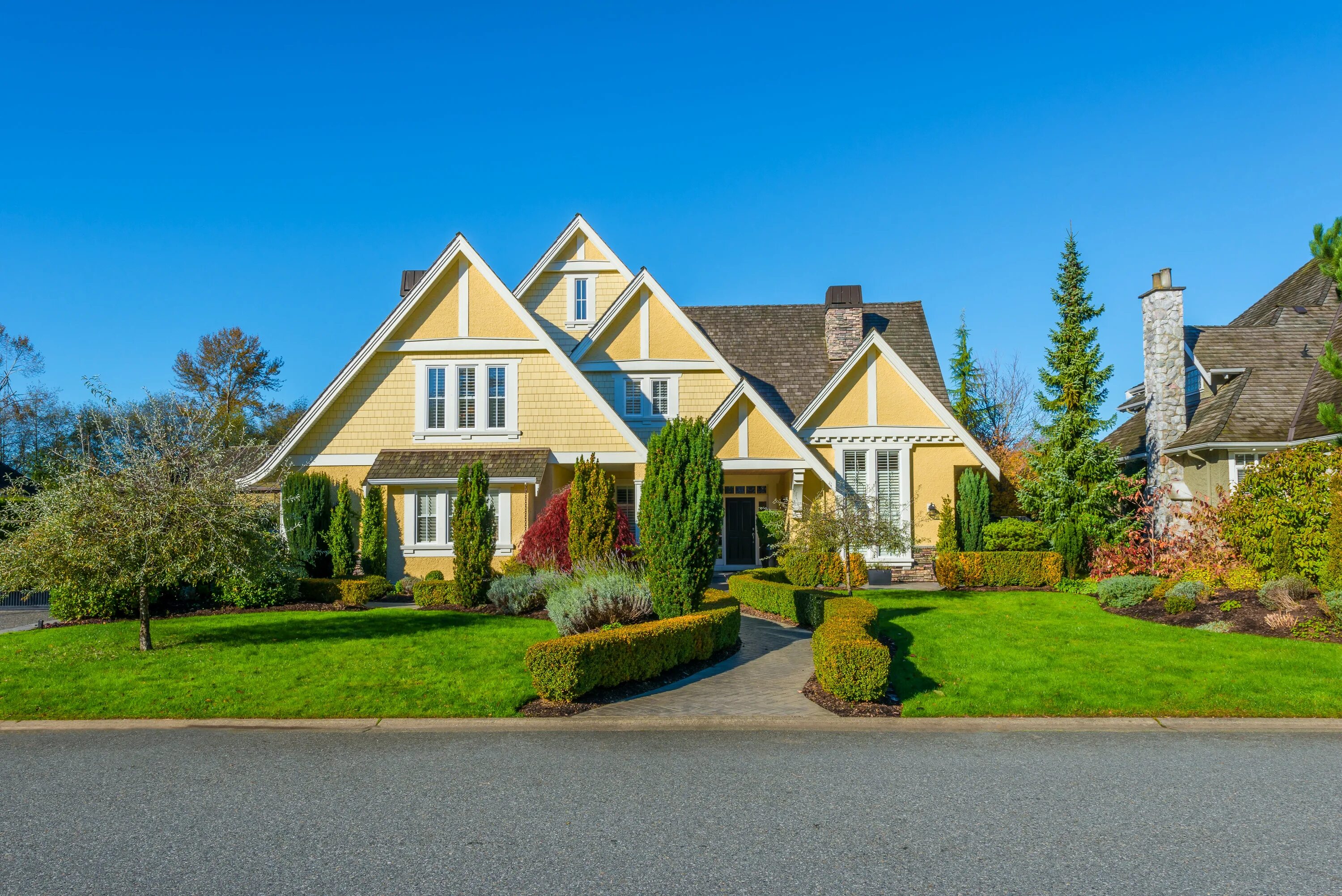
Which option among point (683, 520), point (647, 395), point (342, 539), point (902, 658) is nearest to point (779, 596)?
point (683, 520)

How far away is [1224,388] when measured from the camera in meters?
23.9

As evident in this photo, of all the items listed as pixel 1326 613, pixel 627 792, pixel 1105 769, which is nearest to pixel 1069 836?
pixel 1105 769

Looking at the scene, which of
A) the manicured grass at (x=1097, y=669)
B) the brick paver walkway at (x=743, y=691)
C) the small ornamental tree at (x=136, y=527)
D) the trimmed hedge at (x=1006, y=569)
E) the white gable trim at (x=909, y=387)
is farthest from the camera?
the white gable trim at (x=909, y=387)

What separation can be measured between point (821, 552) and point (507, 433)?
369 inches

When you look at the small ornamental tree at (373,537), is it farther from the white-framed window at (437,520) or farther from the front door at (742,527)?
the front door at (742,527)

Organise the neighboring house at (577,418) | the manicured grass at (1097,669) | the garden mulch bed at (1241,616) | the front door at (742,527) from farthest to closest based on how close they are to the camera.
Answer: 1. the front door at (742,527)
2. the neighboring house at (577,418)
3. the garden mulch bed at (1241,616)
4. the manicured grass at (1097,669)

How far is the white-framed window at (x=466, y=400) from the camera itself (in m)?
23.3

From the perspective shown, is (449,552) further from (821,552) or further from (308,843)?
(308,843)

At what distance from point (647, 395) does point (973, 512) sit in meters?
9.83

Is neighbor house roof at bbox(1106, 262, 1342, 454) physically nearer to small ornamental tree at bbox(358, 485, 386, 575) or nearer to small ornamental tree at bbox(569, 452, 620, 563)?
small ornamental tree at bbox(569, 452, 620, 563)

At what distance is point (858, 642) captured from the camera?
412 inches

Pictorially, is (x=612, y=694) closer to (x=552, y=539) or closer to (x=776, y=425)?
(x=552, y=539)

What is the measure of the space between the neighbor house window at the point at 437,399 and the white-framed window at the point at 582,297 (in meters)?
6.31

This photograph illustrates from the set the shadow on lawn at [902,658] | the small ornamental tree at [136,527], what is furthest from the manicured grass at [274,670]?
the shadow on lawn at [902,658]
